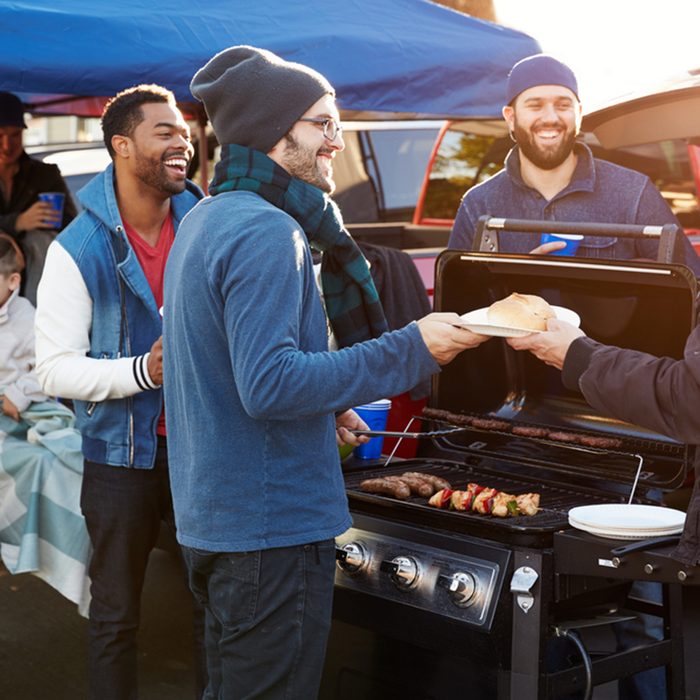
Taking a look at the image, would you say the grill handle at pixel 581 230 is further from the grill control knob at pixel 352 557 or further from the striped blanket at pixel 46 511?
the striped blanket at pixel 46 511

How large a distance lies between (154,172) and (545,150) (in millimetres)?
1274

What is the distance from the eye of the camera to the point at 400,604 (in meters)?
2.84

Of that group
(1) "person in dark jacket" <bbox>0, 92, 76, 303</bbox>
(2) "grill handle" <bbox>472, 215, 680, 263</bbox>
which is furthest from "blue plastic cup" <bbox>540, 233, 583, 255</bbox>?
(1) "person in dark jacket" <bbox>0, 92, 76, 303</bbox>

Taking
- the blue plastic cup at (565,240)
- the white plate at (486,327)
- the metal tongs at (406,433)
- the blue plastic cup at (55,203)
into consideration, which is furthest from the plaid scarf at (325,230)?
the blue plastic cup at (55,203)

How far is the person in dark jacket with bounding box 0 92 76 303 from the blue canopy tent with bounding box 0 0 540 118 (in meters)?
0.70

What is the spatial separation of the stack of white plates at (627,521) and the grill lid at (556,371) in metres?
0.20

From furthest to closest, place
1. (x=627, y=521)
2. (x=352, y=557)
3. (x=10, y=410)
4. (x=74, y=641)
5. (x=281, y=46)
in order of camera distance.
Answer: (x=281, y=46), (x=74, y=641), (x=10, y=410), (x=352, y=557), (x=627, y=521)

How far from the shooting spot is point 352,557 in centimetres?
296

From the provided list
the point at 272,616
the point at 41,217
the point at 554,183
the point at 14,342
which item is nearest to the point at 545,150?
the point at 554,183

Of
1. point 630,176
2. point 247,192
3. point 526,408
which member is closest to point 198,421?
point 247,192

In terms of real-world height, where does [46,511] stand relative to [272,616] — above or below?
below

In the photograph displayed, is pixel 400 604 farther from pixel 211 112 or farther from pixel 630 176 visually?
pixel 630 176

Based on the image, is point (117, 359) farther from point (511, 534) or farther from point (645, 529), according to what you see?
point (645, 529)

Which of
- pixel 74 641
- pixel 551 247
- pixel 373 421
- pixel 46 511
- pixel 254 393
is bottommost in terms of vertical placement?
pixel 74 641
